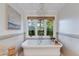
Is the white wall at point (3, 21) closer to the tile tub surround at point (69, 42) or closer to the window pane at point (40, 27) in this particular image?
the window pane at point (40, 27)

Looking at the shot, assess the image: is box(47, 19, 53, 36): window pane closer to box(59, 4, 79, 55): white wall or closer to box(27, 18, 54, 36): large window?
box(27, 18, 54, 36): large window

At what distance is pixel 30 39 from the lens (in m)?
1.63

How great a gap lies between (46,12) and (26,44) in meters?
0.53

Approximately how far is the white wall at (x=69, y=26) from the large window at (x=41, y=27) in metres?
0.15

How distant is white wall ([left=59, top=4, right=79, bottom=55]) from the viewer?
150 centimetres

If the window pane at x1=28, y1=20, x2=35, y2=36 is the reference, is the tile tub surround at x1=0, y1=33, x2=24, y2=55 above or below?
below

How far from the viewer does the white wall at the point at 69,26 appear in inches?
59.1

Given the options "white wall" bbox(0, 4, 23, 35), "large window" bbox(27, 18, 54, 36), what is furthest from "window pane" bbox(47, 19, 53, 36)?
"white wall" bbox(0, 4, 23, 35)

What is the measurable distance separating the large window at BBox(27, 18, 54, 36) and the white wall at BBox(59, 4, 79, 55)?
0.51 ft

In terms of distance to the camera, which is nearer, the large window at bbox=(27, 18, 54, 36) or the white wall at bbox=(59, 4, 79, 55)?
the white wall at bbox=(59, 4, 79, 55)

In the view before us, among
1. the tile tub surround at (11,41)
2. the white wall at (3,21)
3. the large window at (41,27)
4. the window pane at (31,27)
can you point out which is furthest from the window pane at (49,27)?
the white wall at (3,21)

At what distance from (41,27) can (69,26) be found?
0.39m

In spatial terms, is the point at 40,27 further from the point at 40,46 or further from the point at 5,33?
the point at 5,33

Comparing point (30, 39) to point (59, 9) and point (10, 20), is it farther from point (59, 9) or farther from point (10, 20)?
point (59, 9)
